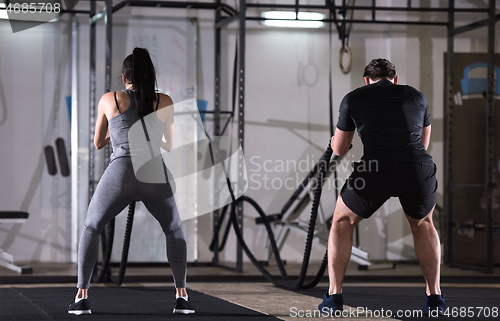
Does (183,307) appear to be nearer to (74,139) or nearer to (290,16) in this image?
(74,139)

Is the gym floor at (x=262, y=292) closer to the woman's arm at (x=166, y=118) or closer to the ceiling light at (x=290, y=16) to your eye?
the woman's arm at (x=166, y=118)

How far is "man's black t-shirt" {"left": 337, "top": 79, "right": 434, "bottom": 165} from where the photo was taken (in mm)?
2725

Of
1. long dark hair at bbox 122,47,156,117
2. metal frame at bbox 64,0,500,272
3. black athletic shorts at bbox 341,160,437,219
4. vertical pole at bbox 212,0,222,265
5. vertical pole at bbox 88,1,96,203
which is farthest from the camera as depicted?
vertical pole at bbox 212,0,222,265

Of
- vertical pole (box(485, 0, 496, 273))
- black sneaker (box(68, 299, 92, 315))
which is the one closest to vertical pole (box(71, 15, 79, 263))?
black sneaker (box(68, 299, 92, 315))

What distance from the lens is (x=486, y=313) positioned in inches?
120

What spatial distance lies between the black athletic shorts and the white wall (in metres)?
3.22

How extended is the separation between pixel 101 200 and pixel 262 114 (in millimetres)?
3442

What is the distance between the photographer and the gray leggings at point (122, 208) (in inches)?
109

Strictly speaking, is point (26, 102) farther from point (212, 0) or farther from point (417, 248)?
point (417, 248)

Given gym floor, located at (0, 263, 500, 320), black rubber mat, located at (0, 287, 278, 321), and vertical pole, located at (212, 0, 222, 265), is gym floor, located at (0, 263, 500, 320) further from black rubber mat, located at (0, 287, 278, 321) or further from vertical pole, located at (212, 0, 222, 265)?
vertical pole, located at (212, 0, 222, 265)

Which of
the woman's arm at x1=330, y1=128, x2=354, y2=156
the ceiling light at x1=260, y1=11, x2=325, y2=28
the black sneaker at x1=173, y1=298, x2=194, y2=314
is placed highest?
the ceiling light at x1=260, y1=11, x2=325, y2=28

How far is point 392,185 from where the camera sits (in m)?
2.70

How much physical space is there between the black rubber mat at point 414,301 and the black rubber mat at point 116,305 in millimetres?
675

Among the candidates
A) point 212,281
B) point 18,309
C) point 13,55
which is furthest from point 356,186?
point 13,55
